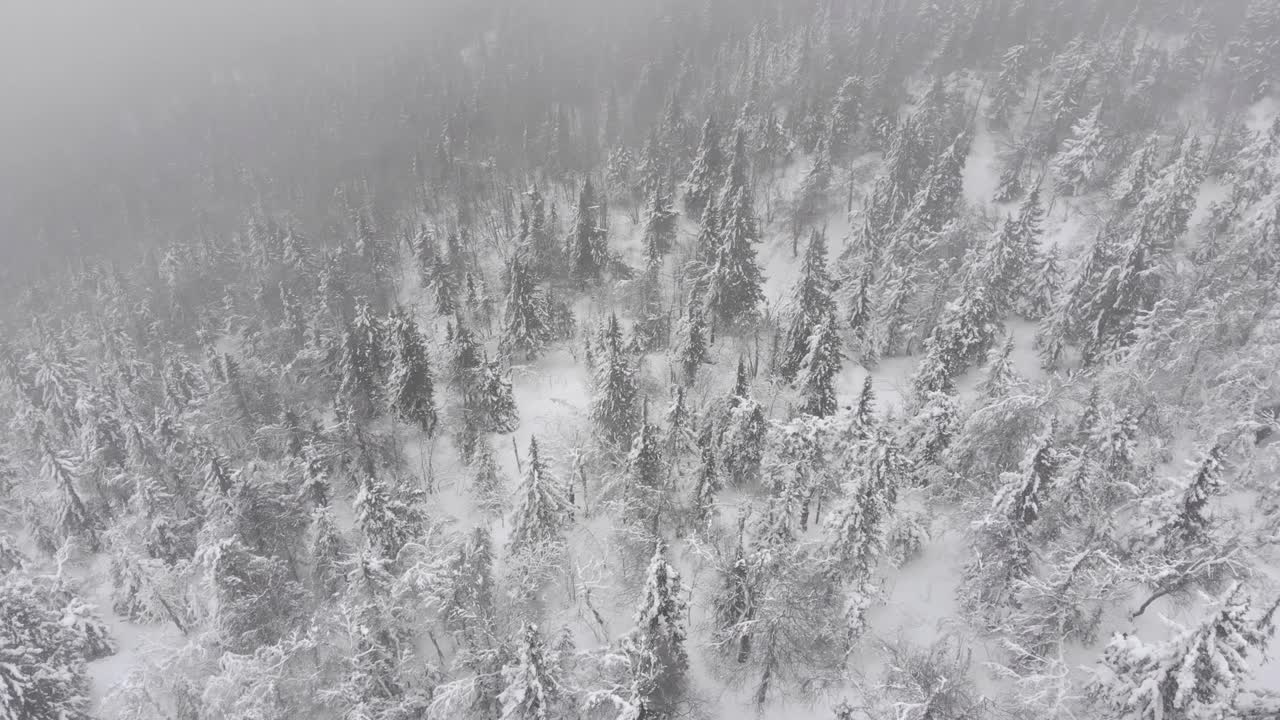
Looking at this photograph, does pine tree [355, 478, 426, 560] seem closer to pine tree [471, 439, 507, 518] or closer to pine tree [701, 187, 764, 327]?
pine tree [471, 439, 507, 518]

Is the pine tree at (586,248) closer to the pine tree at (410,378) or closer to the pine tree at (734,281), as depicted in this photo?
the pine tree at (734,281)

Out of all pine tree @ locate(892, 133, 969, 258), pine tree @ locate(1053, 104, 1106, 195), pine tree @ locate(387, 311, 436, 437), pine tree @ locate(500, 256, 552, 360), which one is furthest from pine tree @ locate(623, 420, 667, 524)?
pine tree @ locate(1053, 104, 1106, 195)

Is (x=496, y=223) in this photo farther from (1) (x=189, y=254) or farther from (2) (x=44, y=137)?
(2) (x=44, y=137)

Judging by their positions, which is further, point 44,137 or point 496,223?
point 44,137

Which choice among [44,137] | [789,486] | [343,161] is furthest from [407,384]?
[44,137]

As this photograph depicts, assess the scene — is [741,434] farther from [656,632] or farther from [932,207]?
[932,207]

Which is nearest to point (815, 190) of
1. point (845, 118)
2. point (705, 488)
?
point (845, 118)
